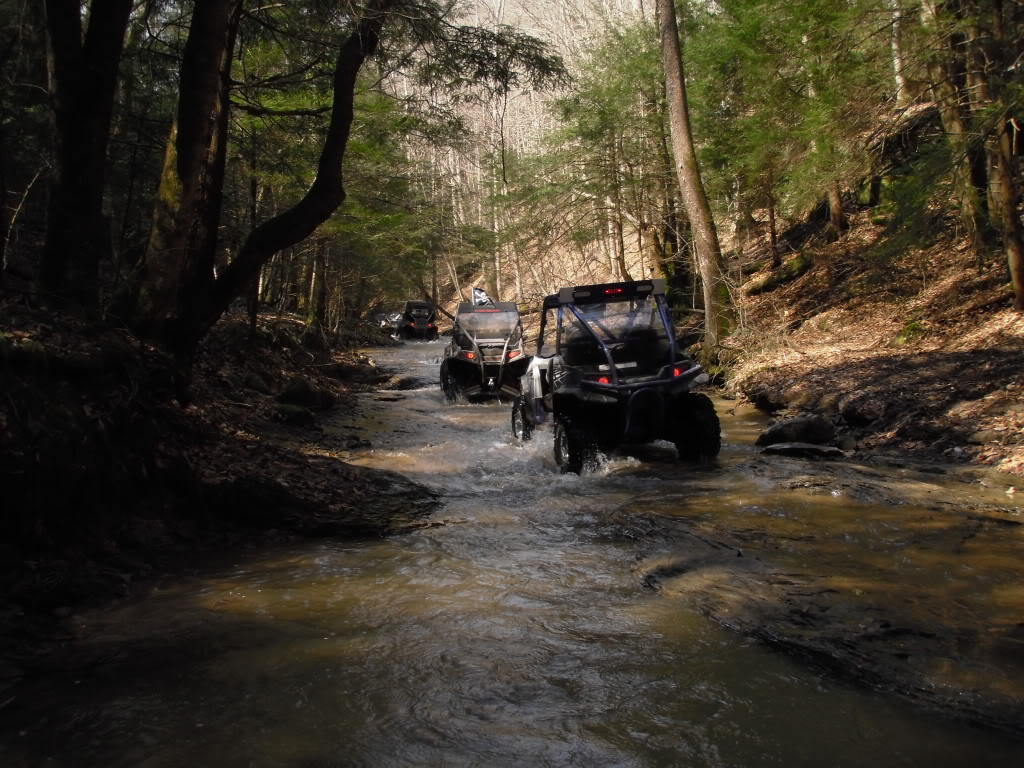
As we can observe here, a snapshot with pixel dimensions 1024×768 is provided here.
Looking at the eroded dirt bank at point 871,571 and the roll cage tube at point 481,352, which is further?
the roll cage tube at point 481,352

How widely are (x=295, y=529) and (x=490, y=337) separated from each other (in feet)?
31.7

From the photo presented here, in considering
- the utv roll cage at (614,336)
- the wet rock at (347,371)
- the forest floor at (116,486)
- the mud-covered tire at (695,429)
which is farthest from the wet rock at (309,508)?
the wet rock at (347,371)

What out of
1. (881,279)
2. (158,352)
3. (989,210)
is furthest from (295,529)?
(881,279)

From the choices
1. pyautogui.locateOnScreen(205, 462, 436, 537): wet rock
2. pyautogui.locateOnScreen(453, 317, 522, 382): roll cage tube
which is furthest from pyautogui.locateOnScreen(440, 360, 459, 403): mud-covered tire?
pyautogui.locateOnScreen(205, 462, 436, 537): wet rock

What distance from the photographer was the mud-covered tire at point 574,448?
861cm

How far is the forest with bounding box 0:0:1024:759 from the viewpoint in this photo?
212 inches

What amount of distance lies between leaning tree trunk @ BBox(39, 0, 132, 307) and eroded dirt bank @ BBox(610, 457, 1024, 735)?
535cm

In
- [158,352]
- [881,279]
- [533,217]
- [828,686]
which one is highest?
[533,217]

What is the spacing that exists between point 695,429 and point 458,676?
5713 mm

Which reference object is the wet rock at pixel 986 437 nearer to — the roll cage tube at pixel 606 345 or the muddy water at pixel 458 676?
the muddy water at pixel 458 676

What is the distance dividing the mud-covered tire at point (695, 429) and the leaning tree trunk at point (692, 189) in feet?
21.0

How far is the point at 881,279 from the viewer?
50.7 ft

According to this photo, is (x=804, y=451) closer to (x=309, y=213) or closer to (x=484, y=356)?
(x=309, y=213)

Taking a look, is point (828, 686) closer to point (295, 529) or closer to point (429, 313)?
point (295, 529)
